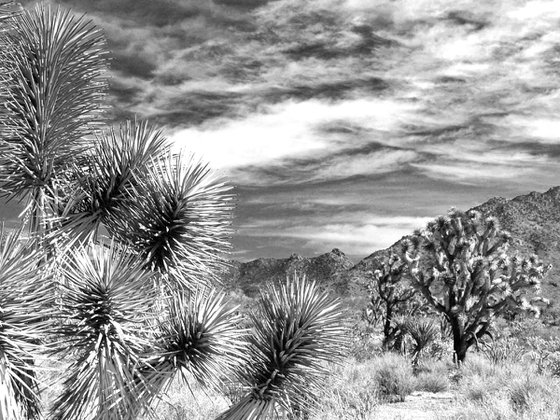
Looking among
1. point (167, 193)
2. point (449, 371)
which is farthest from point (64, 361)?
point (449, 371)

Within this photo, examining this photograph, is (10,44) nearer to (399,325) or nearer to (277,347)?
(277,347)

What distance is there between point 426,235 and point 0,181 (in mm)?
12874

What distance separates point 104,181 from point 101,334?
2.33 metres

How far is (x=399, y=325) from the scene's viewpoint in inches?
790

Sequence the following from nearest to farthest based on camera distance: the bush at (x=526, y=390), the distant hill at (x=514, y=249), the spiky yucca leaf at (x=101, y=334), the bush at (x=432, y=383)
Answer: the spiky yucca leaf at (x=101, y=334), the bush at (x=526, y=390), the bush at (x=432, y=383), the distant hill at (x=514, y=249)

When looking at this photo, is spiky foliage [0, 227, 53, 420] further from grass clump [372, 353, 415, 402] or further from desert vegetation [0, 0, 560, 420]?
grass clump [372, 353, 415, 402]

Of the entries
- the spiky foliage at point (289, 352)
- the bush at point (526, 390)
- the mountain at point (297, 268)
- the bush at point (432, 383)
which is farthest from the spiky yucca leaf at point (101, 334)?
the mountain at point (297, 268)

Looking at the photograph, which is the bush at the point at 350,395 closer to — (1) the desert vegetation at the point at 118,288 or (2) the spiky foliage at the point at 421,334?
(1) the desert vegetation at the point at 118,288

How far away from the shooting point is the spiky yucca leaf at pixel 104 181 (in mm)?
7832

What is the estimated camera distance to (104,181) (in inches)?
315

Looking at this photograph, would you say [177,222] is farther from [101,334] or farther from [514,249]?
[514,249]

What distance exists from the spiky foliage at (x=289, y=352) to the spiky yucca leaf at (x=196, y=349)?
0.75 ft

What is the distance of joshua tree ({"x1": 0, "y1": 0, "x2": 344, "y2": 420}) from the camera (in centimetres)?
637

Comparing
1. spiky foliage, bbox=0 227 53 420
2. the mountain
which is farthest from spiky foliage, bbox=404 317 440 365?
the mountain
